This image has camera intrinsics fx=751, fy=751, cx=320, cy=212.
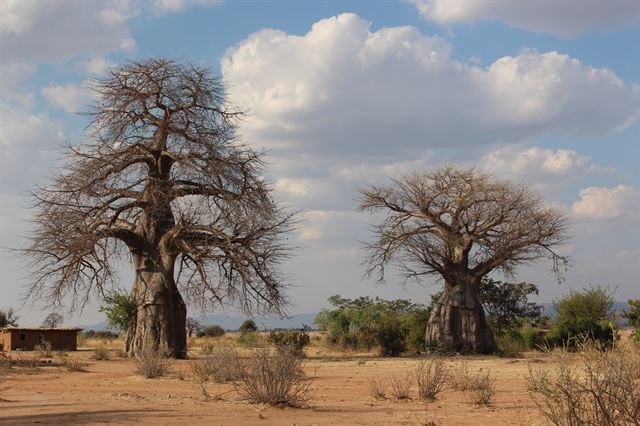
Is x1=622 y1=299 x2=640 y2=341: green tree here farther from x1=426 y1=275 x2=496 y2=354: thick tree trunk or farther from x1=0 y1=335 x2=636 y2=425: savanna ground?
x1=0 y1=335 x2=636 y2=425: savanna ground

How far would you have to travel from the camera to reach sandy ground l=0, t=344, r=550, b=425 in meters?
9.96

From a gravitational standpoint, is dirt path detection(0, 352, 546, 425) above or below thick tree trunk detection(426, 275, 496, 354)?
below

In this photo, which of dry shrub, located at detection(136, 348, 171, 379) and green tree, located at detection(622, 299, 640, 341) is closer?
dry shrub, located at detection(136, 348, 171, 379)

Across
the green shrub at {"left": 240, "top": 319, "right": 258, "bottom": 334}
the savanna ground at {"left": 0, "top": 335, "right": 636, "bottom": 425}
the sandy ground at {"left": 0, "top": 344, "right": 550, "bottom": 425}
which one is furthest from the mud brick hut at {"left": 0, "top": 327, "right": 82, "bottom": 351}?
the green shrub at {"left": 240, "top": 319, "right": 258, "bottom": 334}

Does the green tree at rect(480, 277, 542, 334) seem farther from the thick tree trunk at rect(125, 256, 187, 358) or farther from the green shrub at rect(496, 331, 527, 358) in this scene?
the thick tree trunk at rect(125, 256, 187, 358)

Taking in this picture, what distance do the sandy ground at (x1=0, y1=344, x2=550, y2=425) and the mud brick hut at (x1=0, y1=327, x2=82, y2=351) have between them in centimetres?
1602

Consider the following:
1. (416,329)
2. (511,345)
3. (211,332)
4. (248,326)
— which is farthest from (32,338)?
(248,326)

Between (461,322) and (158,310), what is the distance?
1265 centimetres

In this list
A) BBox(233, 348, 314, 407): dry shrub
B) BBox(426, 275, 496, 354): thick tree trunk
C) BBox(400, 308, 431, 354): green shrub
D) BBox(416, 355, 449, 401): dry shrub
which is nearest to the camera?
BBox(233, 348, 314, 407): dry shrub

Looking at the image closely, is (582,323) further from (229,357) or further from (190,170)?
(229,357)

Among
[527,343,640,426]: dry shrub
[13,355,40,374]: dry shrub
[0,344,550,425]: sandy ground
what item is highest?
[527,343,640,426]: dry shrub

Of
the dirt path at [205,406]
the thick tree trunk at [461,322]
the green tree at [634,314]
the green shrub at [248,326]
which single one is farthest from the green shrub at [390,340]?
the green shrub at [248,326]

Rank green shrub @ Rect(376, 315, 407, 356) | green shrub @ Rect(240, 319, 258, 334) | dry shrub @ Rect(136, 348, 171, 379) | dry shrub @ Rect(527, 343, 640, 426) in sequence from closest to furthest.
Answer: dry shrub @ Rect(527, 343, 640, 426) → dry shrub @ Rect(136, 348, 171, 379) → green shrub @ Rect(376, 315, 407, 356) → green shrub @ Rect(240, 319, 258, 334)

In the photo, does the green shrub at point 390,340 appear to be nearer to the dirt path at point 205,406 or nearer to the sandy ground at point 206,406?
the sandy ground at point 206,406
